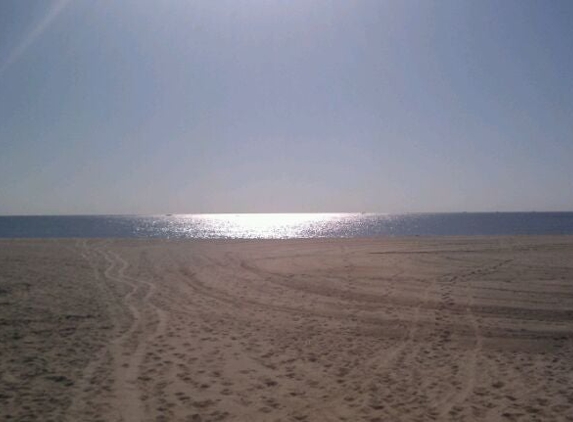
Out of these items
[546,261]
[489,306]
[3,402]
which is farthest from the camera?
[546,261]

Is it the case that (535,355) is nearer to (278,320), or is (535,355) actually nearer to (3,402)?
(278,320)

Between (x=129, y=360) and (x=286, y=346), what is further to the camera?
(x=286, y=346)

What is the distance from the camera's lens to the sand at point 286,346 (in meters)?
6.55

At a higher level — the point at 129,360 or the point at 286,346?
the point at 129,360

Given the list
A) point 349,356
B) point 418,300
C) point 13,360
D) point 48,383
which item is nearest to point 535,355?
point 349,356

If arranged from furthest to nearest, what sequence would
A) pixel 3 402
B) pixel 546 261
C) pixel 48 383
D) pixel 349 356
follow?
pixel 546 261 → pixel 349 356 → pixel 48 383 → pixel 3 402

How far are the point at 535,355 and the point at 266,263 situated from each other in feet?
51.1

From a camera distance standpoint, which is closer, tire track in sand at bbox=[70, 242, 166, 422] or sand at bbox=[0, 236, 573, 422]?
tire track in sand at bbox=[70, 242, 166, 422]

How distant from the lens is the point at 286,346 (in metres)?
9.51

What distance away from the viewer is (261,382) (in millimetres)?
7469

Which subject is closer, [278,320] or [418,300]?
[278,320]

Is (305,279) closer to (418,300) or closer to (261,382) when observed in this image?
(418,300)

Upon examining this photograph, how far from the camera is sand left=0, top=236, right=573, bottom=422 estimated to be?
655cm

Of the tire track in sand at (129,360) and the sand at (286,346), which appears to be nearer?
the tire track in sand at (129,360)
